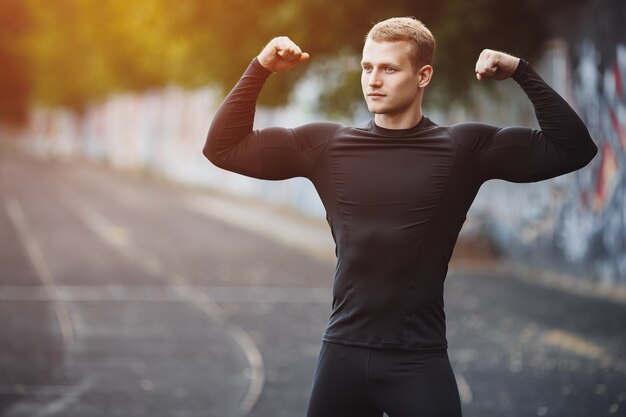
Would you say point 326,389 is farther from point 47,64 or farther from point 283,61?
point 47,64

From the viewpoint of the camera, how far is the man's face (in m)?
3.46

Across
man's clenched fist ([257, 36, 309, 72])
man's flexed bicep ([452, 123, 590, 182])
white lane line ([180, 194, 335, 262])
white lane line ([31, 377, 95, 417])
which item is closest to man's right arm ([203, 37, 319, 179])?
man's clenched fist ([257, 36, 309, 72])

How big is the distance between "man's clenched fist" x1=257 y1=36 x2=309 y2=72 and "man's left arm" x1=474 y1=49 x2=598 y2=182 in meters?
0.54

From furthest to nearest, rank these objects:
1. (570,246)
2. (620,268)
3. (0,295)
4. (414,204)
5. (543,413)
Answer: (570,246) → (620,268) → (0,295) → (543,413) → (414,204)

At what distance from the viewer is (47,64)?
251ft

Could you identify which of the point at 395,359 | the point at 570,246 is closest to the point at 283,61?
the point at 395,359

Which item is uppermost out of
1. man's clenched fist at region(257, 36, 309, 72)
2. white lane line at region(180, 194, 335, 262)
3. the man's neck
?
man's clenched fist at region(257, 36, 309, 72)

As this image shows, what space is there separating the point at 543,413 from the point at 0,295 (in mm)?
7817

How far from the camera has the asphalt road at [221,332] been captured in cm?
809

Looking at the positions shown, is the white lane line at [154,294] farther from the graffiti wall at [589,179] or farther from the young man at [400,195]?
the young man at [400,195]

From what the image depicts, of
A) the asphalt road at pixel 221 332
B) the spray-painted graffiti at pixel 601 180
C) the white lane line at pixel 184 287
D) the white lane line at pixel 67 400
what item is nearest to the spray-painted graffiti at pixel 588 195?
the spray-painted graffiti at pixel 601 180

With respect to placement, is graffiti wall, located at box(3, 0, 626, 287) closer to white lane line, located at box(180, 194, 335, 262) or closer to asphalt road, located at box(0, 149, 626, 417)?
asphalt road, located at box(0, 149, 626, 417)

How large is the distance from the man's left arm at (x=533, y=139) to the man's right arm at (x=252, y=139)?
535 mm

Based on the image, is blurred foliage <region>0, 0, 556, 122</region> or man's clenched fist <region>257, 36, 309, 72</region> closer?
man's clenched fist <region>257, 36, 309, 72</region>
